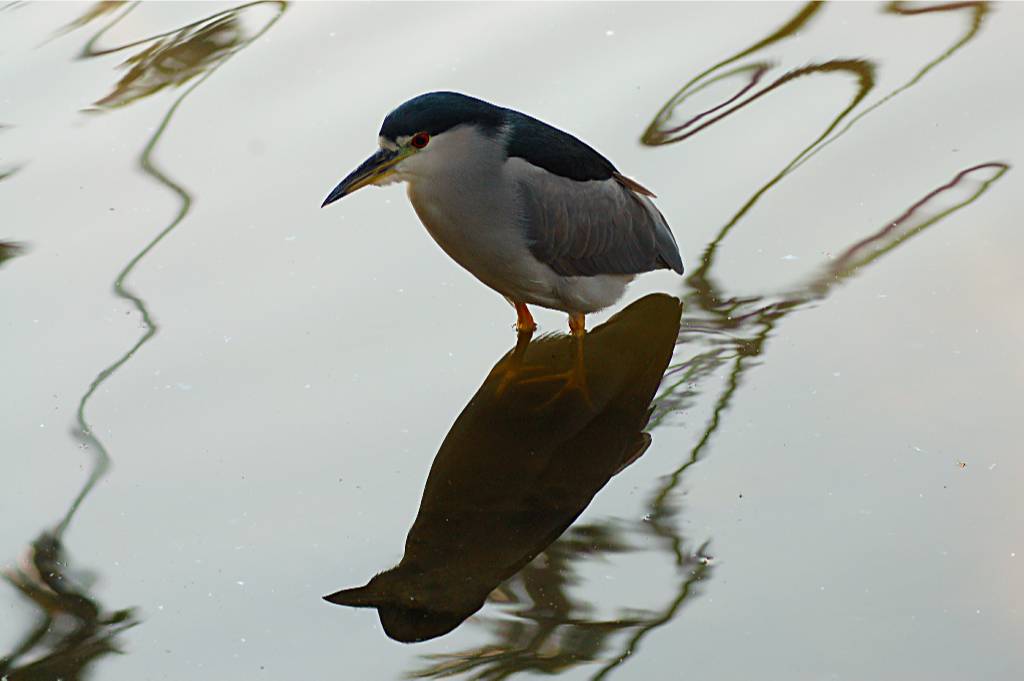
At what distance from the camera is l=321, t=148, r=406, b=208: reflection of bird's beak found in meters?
3.36

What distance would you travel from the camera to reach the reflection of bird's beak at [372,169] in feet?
11.0

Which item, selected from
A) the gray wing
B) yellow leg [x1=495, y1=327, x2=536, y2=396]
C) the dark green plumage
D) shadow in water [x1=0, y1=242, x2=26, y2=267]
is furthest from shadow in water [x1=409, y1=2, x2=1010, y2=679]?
shadow in water [x1=0, y1=242, x2=26, y2=267]

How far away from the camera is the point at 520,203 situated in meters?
3.54

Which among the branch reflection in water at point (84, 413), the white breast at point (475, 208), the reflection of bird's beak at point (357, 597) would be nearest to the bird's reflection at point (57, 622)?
the branch reflection in water at point (84, 413)

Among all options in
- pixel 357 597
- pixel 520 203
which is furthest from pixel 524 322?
pixel 357 597

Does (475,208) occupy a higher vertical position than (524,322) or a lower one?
higher

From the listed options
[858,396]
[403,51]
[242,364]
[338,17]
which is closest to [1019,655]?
[858,396]

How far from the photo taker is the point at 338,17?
17.9 ft

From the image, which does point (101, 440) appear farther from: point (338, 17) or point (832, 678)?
point (338, 17)

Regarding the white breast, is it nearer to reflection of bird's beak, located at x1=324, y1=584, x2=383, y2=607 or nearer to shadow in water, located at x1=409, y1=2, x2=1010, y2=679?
shadow in water, located at x1=409, y1=2, x2=1010, y2=679

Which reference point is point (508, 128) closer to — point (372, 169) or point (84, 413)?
point (372, 169)

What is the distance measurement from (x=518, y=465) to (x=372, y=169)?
80cm

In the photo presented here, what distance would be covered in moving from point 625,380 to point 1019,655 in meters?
1.31

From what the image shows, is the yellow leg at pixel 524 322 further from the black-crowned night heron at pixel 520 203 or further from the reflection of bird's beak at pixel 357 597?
the reflection of bird's beak at pixel 357 597
